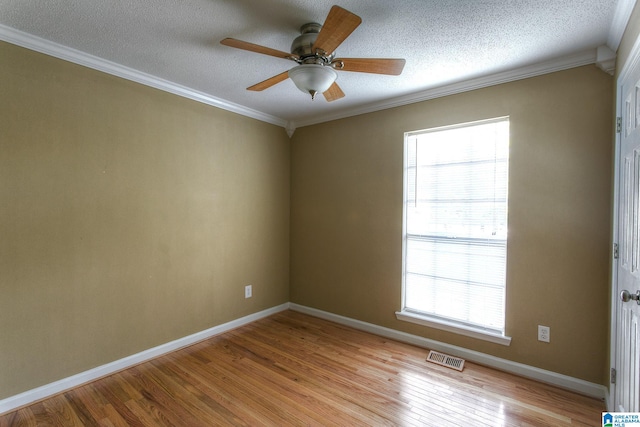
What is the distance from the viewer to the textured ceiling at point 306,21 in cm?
163

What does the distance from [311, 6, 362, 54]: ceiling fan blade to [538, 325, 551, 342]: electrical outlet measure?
2.51 meters

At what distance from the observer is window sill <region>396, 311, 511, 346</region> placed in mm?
2461

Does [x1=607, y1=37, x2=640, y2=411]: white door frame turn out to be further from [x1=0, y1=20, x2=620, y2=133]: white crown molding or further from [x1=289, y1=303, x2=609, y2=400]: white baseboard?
[x1=0, y1=20, x2=620, y2=133]: white crown molding

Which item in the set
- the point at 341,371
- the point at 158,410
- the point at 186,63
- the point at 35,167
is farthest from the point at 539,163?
the point at 35,167

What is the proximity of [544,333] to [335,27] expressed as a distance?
2.60 m

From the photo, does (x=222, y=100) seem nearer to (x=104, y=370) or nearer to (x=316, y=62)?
(x=316, y=62)

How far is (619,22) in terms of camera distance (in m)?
1.70

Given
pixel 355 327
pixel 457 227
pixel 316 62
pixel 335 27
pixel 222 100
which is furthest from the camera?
pixel 355 327

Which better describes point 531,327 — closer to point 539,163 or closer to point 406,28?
point 539,163

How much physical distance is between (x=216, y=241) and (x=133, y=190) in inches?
36.6

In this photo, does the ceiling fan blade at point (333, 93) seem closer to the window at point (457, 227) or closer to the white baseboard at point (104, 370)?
the window at point (457, 227)

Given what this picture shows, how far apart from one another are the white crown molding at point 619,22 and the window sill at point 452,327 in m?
2.19

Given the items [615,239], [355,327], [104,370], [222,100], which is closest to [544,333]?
[615,239]

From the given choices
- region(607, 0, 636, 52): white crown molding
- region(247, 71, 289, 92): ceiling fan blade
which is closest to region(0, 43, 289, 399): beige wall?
region(247, 71, 289, 92): ceiling fan blade
